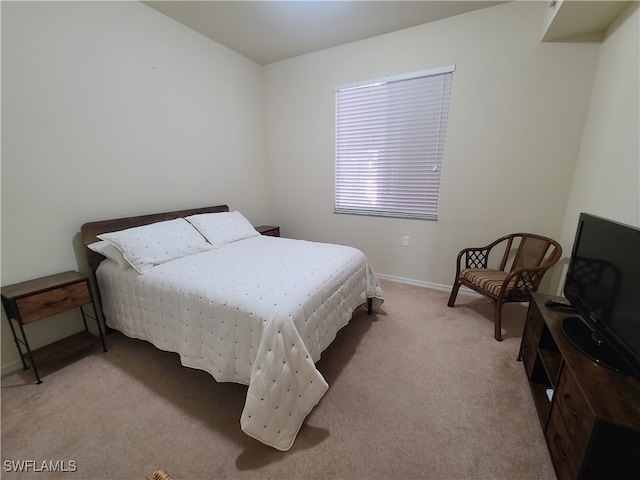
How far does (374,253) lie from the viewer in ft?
10.9

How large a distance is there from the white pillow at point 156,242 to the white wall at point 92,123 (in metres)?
0.39

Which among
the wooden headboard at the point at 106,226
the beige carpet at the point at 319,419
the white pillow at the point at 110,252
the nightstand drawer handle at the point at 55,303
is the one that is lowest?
the beige carpet at the point at 319,419

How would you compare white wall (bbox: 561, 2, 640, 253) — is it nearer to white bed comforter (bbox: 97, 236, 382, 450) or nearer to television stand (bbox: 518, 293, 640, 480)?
television stand (bbox: 518, 293, 640, 480)

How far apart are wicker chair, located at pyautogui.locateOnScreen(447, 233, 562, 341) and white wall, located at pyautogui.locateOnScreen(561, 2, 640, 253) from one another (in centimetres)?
23

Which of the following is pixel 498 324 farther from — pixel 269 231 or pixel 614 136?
pixel 269 231

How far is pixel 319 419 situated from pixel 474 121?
2826mm

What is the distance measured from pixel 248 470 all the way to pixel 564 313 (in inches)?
73.9

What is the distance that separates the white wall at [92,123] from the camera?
1729mm

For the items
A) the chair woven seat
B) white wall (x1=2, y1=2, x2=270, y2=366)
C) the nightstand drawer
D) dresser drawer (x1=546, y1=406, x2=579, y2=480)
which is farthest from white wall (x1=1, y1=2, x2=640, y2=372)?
dresser drawer (x1=546, y1=406, x2=579, y2=480)

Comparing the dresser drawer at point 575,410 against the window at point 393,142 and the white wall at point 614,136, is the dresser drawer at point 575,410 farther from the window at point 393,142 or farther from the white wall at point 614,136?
the window at point 393,142

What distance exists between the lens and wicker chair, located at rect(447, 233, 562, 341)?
2.07m

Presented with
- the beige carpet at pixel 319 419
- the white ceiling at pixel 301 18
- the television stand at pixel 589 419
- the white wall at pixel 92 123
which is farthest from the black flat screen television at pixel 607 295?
the white wall at pixel 92 123

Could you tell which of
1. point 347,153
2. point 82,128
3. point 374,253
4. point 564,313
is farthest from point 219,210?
point 564,313

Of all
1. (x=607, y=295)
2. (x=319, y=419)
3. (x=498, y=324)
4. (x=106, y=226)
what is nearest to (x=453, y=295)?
(x=498, y=324)
